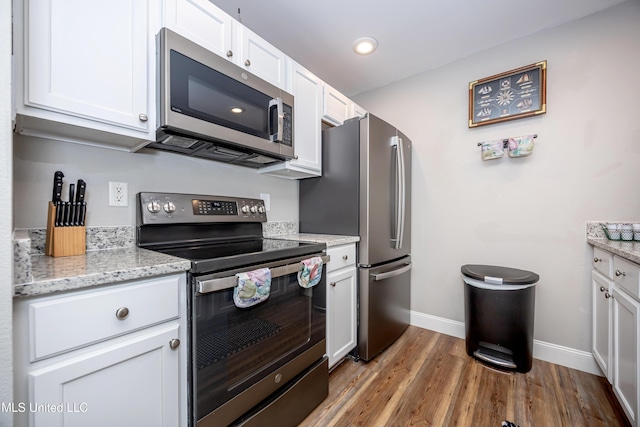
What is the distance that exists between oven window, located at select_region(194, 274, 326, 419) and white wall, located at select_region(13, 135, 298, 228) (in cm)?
75

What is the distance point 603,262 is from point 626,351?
1.85 ft

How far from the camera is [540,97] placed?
1.99 m

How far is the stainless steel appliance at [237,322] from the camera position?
100 centimetres

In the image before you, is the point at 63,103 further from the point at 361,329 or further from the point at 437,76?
the point at 437,76

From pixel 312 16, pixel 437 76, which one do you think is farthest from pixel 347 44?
pixel 437 76

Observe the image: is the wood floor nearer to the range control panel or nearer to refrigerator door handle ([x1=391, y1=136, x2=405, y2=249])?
refrigerator door handle ([x1=391, y1=136, x2=405, y2=249])

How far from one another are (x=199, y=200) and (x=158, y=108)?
554 mm

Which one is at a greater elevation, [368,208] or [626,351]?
[368,208]

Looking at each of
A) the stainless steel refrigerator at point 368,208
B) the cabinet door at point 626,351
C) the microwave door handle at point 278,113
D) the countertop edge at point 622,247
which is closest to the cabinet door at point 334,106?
the stainless steel refrigerator at point 368,208

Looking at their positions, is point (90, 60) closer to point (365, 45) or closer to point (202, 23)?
point (202, 23)

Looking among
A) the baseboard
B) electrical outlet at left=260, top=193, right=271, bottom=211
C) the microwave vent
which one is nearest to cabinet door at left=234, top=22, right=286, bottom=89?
the microwave vent

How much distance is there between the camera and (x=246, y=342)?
1.14 meters

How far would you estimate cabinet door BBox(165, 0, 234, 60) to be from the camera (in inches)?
48.1

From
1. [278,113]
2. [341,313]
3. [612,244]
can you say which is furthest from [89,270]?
[612,244]
